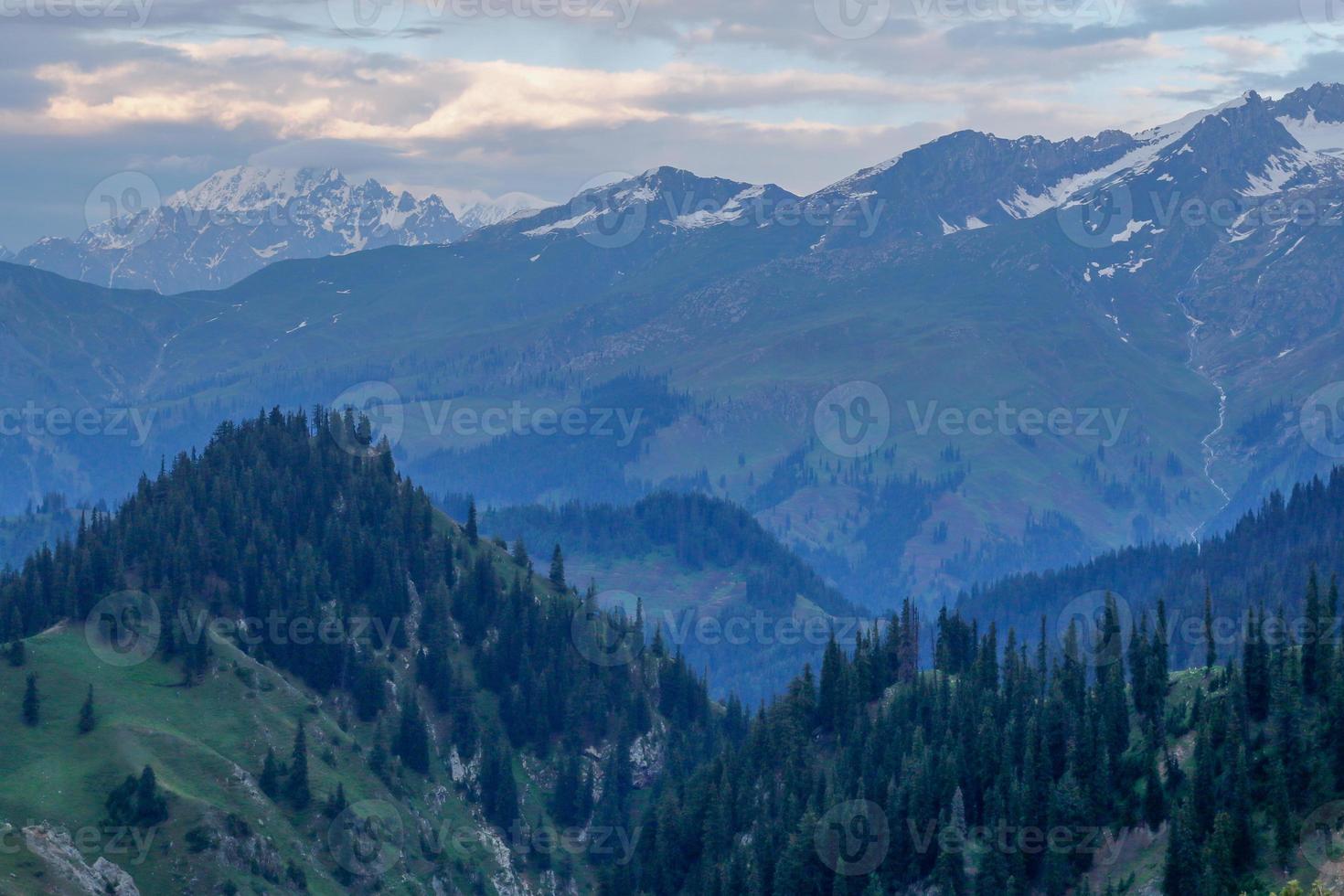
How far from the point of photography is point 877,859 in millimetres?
194125

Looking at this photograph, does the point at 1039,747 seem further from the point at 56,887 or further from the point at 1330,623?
the point at 56,887

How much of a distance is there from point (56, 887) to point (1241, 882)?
11582cm

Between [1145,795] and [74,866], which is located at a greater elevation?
[1145,795]

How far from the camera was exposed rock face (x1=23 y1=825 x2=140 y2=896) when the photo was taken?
18975 cm

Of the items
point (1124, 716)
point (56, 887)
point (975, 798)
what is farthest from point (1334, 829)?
point (56, 887)

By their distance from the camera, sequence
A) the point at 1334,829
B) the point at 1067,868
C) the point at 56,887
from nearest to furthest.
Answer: the point at 1334,829, the point at 1067,868, the point at 56,887

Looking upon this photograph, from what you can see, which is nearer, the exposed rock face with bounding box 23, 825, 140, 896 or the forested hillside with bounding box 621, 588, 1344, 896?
the forested hillside with bounding box 621, 588, 1344, 896

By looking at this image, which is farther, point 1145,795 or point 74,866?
point 74,866

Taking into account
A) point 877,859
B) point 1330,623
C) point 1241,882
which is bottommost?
point 877,859

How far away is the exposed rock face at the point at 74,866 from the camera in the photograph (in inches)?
7470

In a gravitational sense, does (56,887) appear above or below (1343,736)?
below

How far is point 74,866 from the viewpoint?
19238cm

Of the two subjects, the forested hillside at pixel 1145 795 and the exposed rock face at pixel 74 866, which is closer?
the forested hillside at pixel 1145 795

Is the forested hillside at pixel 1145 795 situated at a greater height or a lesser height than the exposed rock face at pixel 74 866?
greater
